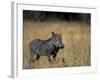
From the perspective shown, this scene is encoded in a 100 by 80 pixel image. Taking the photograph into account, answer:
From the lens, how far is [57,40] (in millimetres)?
1997

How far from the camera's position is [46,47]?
197 centimetres

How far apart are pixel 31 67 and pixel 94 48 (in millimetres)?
541

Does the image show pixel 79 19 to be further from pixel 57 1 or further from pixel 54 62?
pixel 54 62

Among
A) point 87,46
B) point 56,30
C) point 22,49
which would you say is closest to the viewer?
point 22,49

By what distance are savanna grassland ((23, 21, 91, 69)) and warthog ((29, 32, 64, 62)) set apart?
25mm

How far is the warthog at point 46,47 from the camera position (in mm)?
1918

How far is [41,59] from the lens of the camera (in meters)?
1.94

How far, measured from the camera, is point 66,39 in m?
2.03

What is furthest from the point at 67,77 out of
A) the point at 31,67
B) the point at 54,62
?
the point at 31,67

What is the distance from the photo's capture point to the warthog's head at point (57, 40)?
198 cm

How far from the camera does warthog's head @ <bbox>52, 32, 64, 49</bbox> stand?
78.1 inches

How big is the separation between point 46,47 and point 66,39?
0.17m

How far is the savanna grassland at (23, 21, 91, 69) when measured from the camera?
190 cm

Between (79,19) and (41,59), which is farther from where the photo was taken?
(79,19)
